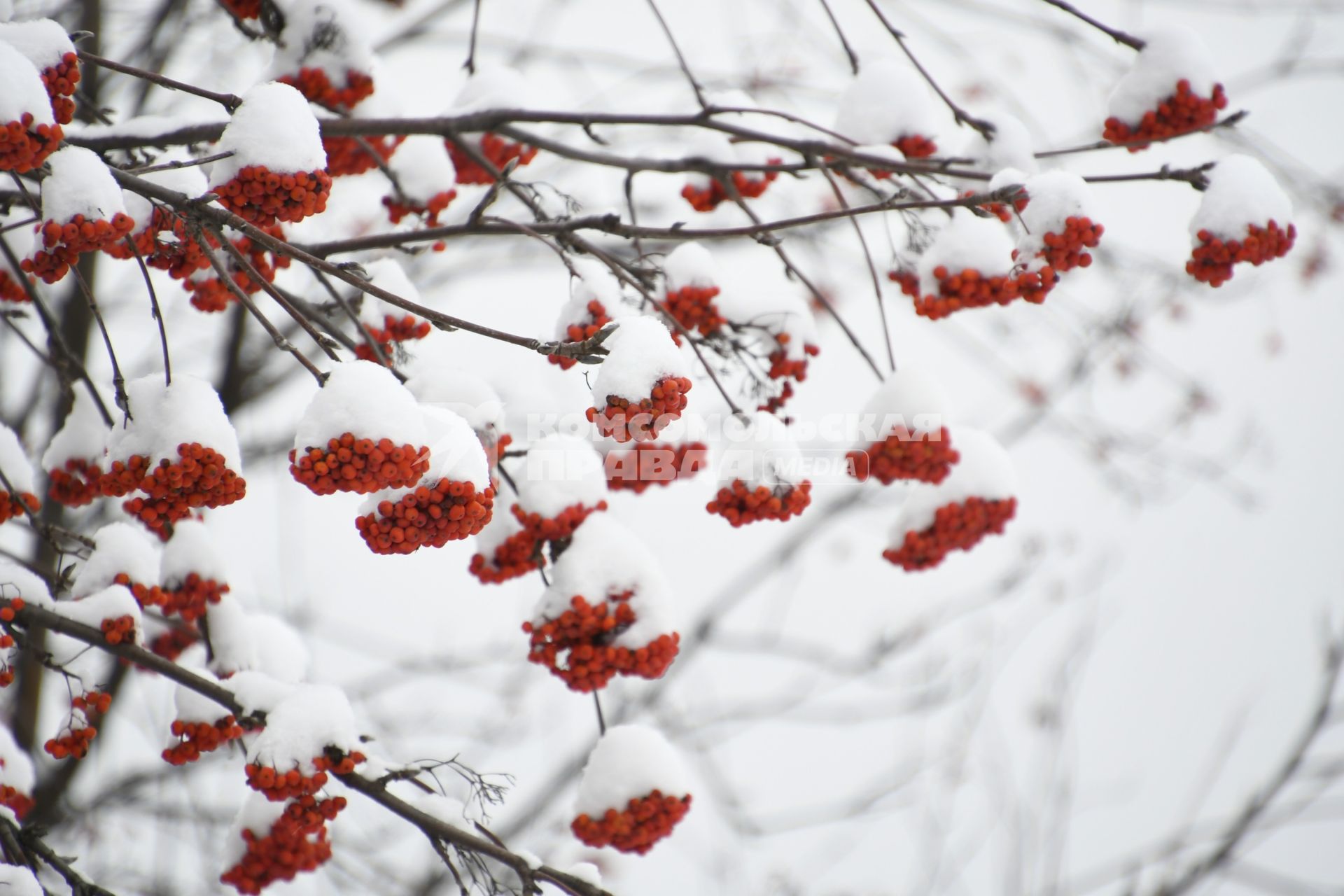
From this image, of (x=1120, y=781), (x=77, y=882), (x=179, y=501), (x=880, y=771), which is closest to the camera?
(x=179, y=501)

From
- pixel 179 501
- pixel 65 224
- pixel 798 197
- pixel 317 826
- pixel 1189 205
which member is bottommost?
pixel 317 826

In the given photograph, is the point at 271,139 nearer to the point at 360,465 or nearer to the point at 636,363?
the point at 360,465

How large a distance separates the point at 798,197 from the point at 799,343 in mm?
3853

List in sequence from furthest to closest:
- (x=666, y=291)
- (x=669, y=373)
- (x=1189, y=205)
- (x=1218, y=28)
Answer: (x=1189, y=205), (x=1218, y=28), (x=666, y=291), (x=669, y=373)

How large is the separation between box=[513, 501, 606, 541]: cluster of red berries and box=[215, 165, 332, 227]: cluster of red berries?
98cm

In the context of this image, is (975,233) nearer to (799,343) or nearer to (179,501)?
(799,343)

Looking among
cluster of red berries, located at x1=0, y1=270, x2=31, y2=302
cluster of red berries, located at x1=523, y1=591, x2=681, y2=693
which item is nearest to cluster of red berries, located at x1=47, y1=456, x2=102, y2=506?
cluster of red berries, located at x1=0, y1=270, x2=31, y2=302

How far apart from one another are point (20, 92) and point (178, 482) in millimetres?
727

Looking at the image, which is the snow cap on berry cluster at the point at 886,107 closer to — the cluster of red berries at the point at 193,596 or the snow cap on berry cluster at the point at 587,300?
the snow cap on berry cluster at the point at 587,300

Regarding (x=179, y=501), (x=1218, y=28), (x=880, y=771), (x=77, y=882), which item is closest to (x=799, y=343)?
(x=179, y=501)

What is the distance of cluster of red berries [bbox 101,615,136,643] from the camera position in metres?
2.13

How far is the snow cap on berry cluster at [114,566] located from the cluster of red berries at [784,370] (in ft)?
5.70

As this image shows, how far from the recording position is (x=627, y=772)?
2420mm

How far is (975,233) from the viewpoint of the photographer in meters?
2.33
